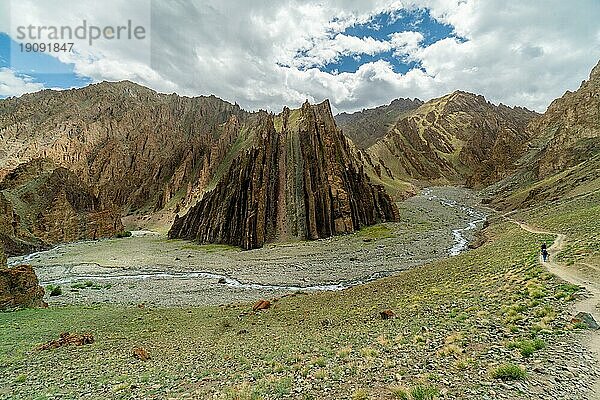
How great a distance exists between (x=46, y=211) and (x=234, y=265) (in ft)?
239

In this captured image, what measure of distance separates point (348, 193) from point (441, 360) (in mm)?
80074

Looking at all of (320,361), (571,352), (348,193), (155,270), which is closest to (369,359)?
(320,361)

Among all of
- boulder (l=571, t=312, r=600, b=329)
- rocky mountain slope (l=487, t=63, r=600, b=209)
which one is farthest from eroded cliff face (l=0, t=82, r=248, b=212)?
boulder (l=571, t=312, r=600, b=329)

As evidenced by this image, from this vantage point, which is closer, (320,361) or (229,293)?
(320,361)

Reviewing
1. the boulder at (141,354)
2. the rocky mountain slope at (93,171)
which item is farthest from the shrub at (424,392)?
the rocky mountain slope at (93,171)

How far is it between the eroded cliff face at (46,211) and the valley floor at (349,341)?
60966mm

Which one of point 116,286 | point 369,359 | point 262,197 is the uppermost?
point 262,197

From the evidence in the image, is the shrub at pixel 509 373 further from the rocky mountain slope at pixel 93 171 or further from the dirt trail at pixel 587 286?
the rocky mountain slope at pixel 93 171

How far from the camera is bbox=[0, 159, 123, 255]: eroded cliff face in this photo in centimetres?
8603

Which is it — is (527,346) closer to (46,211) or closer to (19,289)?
(19,289)

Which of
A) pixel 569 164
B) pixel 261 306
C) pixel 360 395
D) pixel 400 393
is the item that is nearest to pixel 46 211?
pixel 261 306

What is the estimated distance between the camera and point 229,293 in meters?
40.7

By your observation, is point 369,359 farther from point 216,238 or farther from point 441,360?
point 216,238

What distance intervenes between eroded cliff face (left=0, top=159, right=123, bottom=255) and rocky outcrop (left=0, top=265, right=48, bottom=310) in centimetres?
6016
